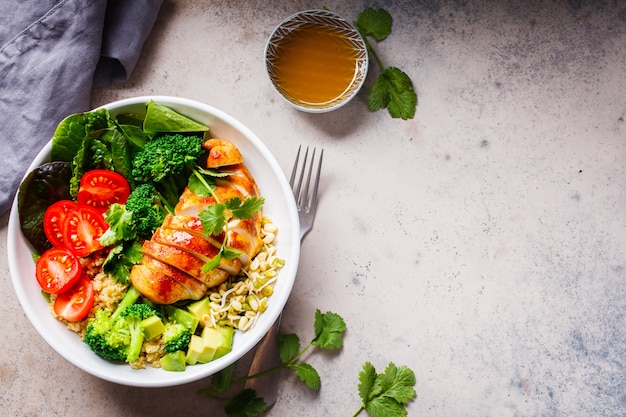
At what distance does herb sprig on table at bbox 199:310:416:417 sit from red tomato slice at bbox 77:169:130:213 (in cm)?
101

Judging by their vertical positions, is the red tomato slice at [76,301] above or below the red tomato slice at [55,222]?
below

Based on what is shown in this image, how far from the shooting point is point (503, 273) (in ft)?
10.8

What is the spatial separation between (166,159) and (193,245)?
42cm

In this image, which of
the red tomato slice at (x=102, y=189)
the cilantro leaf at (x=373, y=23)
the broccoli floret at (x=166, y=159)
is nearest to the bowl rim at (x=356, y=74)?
the cilantro leaf at (x=373, y=23)

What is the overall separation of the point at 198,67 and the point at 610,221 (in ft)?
7.74

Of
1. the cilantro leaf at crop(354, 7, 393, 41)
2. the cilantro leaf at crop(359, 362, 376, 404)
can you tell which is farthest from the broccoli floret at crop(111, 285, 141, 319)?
the cilantro leaf at crop(354, 7, 393, 41)

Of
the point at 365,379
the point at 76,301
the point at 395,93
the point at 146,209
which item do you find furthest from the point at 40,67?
the point at 365,379

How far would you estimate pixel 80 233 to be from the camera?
2834mm

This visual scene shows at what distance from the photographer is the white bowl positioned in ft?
9.05

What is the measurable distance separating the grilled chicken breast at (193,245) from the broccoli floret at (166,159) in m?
0.08

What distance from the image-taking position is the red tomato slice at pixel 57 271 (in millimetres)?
2777

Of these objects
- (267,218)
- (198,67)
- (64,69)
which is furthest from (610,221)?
(64,69)

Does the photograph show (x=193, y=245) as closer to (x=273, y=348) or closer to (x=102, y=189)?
(x=102, y=189)

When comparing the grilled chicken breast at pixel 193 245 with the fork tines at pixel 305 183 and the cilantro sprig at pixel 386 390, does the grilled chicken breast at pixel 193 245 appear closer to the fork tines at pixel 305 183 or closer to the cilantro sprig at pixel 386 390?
the fork tines at pixel 305 183
